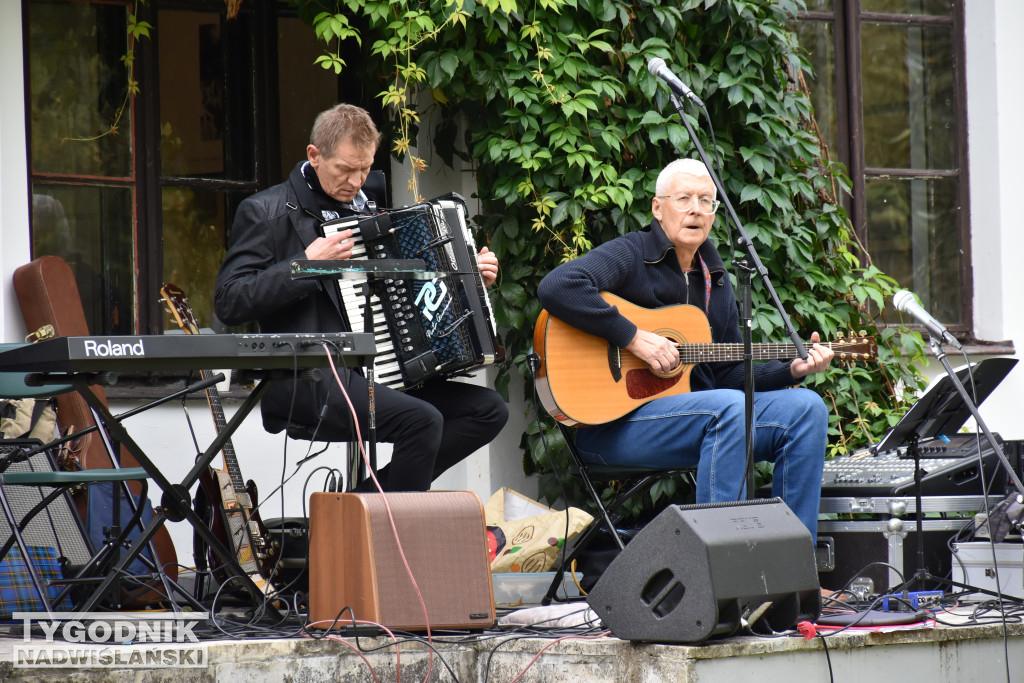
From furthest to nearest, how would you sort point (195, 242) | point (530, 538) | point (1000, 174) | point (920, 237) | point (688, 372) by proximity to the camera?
point (920, 237) → point (1000, 174) → point (195, 242) → point (530, 538) → point (688, 372)

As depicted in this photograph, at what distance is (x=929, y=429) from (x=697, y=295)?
0.88 m

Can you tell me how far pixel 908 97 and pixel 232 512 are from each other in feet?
13.2

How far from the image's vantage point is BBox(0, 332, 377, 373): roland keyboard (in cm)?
260

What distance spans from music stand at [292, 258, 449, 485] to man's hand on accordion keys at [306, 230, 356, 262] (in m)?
0.06

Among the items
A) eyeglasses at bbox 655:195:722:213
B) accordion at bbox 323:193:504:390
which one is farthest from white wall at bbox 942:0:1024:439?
accordion at bbox 323:193:504:390

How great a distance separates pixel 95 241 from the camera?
14.5 ft

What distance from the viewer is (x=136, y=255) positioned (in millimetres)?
4508

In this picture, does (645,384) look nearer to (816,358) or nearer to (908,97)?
(816,358)

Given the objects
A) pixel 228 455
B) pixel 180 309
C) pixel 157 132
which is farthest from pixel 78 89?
pixel 228 455

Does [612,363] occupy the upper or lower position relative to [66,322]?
lower

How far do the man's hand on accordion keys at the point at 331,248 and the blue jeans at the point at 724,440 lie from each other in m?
1.00

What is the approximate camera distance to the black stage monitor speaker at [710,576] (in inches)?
99.4

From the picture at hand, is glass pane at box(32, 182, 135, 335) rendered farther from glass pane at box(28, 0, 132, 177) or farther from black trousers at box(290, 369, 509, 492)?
black trousers at box(290, 369, 509, 492)

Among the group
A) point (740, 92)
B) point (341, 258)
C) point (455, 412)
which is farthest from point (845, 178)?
point (341, 258)
